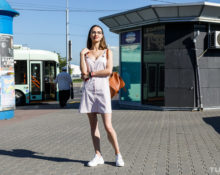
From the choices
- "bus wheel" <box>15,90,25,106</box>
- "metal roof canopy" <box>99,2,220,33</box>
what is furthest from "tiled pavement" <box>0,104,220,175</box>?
"bus wheel" <box>15,90,25,106</box>

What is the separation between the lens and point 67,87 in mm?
13641

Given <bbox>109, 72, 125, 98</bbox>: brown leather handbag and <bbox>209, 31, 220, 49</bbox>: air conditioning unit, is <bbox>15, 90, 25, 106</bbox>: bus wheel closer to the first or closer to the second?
<bbox>209, 31, 220, 49</bbox>: air conditioning unit

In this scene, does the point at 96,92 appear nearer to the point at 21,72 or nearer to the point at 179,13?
the point at 179,13

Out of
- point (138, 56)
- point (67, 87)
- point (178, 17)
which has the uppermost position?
point (178, 17)

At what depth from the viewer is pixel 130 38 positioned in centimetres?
1370

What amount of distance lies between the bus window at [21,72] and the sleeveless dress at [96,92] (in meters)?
11.7

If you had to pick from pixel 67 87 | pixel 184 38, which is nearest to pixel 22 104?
pixel 67 87

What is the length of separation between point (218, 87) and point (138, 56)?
3094 mm

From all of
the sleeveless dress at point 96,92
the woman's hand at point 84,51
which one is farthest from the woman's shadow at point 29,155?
the woman's hand at point 84,51

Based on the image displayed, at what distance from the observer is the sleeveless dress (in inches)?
176

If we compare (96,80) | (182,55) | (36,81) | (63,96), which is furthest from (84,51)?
(36,81)

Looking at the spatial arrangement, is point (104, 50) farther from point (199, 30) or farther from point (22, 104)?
point (22, 104)

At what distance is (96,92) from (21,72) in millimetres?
11970

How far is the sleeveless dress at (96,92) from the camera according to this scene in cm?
448
